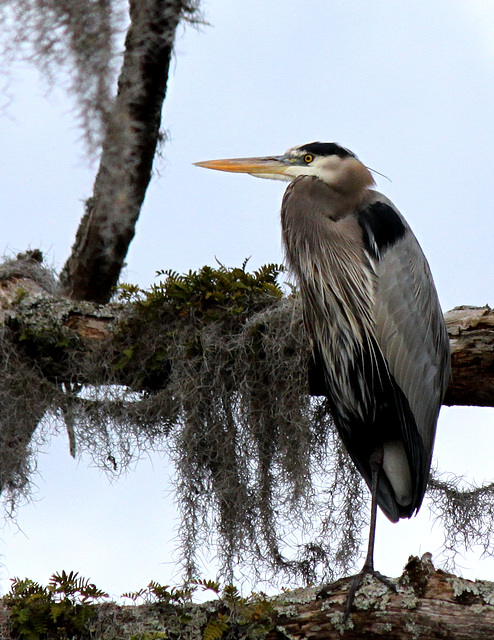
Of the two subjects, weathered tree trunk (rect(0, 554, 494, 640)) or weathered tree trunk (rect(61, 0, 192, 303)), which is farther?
weathered tree trunk (rect(61, 0, 192, 303))

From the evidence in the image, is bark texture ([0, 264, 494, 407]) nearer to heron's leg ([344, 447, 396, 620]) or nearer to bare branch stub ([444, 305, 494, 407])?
bare branch stub ([444, 305, 494, 407])

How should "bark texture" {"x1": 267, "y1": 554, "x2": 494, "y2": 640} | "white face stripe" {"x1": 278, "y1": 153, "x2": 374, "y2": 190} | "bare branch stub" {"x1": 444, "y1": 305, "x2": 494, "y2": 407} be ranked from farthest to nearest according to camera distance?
"white face stripe" {"x1": 278, "y1": 153, "x2": 374, "y2": 190} → "bare branch stub" {"x1": 444, "y1": 305, "x2": 494, "y2": 407} → "bark texture" {"x1": 267, "y1": 554, "x2": 494, "y2": 640}

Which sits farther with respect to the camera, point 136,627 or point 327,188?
point 327,188

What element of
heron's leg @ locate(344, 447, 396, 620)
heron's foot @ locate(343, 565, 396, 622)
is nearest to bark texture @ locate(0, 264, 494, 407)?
heron's leg @ locate(344, 447, 396, 620)

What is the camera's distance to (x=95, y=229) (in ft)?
10.9

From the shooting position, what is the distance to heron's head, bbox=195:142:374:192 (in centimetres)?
286

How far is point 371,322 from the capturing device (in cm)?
276

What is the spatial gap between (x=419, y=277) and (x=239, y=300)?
596mm

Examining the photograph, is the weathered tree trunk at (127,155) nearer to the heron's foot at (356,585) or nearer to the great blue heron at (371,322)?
the great blue heron at (371,322)

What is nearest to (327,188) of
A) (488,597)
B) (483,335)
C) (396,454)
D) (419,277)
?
(419,277)

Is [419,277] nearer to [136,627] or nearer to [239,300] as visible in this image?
[239,300]

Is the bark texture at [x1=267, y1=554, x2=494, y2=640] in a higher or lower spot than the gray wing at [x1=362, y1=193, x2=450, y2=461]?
lower

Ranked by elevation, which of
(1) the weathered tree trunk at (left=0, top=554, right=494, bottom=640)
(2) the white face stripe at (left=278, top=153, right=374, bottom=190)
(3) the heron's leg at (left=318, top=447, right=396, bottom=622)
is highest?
(2) the white face stripe at (left=278, top=153, right=374, bottom=190)

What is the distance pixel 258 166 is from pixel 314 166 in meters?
0.20
